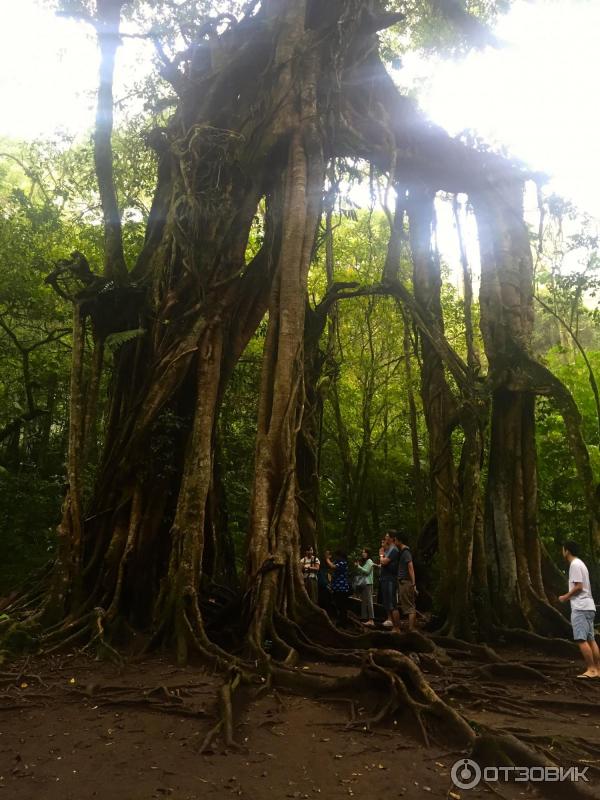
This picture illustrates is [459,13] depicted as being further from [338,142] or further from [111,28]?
[111,28]

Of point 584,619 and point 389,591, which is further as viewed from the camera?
point 389,591

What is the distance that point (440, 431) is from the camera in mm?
8359

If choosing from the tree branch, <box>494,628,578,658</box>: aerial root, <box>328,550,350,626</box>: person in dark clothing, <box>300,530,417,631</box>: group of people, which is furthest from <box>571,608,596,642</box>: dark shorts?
the tree branch

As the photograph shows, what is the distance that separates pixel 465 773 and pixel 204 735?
148 centimetres

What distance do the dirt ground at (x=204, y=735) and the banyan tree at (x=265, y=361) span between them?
1.99 ft

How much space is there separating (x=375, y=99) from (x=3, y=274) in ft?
21.6

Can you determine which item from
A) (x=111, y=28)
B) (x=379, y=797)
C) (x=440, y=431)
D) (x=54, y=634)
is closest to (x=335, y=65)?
(x=111, y=28)

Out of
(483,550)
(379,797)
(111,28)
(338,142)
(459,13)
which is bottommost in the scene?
(379,797)

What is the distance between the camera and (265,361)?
6.87 m

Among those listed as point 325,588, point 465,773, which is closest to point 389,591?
point 325,588

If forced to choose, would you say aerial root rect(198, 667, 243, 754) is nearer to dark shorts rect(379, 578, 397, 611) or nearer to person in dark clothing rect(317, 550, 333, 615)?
dark shorts rect(379, 578, 397, 611)

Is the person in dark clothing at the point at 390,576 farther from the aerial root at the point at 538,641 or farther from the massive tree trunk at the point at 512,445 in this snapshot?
the aerial root at the point at 538,641

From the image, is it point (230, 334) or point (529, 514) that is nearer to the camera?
point (529, 514)

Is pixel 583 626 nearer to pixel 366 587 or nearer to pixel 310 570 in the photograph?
pixel 310 570
